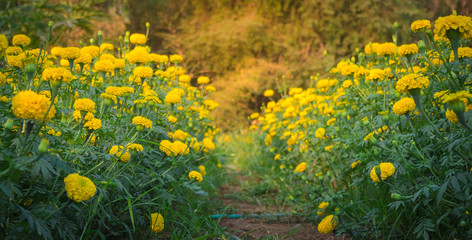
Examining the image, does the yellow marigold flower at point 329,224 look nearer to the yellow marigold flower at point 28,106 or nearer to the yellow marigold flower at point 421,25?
the yellow marigold flower at point 421,25

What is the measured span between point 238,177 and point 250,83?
4445 millimetres

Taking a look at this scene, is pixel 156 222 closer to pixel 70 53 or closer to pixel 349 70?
pixel 70 53

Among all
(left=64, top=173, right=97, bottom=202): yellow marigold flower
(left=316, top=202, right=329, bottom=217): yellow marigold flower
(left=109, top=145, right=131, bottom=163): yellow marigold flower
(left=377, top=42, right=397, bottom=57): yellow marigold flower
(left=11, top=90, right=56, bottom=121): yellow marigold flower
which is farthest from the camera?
(left=316, top=202, right=329, bottom=217): yellow marigold flower

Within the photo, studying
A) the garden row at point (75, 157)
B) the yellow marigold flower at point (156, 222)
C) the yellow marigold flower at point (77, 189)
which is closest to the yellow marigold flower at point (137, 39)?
the garden row at point (75, 157)

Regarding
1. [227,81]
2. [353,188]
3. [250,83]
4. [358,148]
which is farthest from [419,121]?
[227,81]

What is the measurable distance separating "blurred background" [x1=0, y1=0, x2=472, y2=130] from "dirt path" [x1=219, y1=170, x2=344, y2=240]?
5.60 meters

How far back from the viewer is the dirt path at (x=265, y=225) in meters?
2.39

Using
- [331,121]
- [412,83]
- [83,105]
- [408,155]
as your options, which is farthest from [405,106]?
[83,105]

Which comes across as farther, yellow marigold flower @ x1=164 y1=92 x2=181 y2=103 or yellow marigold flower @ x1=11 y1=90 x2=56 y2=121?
yellow marigold flower @ x1=164 y1=92 x2=181 y2=103

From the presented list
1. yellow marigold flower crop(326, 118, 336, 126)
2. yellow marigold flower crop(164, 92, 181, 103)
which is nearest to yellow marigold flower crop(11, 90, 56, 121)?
yellow marigold flower crop(164, 92, 181, 103)

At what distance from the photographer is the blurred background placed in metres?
9.06

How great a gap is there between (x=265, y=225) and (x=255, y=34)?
7374 millimetres

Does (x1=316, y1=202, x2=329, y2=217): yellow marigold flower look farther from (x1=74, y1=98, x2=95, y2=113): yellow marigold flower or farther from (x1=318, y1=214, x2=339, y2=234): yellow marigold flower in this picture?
(x1=74, y1=98, x2=95, y2=113): yellow marigold flower

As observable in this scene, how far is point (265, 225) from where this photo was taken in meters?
2.69
